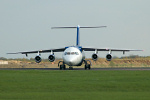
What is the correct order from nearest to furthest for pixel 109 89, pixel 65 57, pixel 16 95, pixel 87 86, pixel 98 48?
pixel 16 95 < pixel 109 89 < pixel 87 86 < pixel 65 57 < pixel 98 48

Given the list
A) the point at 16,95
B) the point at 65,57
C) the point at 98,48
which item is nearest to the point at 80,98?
the point at 16,95

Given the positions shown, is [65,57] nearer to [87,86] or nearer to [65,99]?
[87,86]

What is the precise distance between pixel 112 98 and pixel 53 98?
7.91 ft

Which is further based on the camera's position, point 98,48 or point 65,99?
point 98,48

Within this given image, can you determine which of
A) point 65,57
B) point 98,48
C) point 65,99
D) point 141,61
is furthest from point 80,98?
point 141,61

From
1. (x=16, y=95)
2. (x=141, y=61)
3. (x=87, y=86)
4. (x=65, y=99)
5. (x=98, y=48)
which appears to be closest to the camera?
(x=65, y=99)

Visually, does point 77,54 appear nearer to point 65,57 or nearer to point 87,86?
point 65,57

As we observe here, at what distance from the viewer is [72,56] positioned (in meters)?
46.6

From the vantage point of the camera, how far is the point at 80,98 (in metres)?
15.1

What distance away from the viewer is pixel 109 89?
62.7 ft

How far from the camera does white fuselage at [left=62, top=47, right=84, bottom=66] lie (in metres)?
46.5

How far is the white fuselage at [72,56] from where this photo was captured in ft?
152

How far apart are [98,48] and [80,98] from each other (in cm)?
3817

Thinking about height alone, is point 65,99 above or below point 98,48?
below
